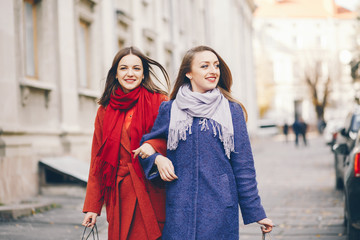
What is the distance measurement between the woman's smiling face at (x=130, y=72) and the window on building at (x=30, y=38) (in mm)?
8314

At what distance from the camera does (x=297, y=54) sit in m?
82.4

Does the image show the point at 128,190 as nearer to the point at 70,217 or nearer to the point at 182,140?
the point at 182,140

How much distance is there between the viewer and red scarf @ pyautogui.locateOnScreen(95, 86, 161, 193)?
408 cm

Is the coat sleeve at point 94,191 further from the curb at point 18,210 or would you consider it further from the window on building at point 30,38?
the window on building at point 30,38

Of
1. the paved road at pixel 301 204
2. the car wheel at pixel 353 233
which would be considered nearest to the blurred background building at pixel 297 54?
the paved road at pixel 301 204

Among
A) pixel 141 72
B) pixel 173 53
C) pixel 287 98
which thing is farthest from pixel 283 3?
pixel 141 72

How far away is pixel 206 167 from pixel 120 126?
0.75 meters

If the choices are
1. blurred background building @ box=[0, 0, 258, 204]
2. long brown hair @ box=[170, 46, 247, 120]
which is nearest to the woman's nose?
long brown hair @ box=[170, 46, 247, 120]

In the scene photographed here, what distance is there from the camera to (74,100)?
13719 millimetres

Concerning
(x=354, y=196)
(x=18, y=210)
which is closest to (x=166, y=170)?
(x=354, y=196)

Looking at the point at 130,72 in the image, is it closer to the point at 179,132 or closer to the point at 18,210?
the point at 179,132

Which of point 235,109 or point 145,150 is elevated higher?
point 235,109

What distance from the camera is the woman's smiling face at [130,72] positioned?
4.23m

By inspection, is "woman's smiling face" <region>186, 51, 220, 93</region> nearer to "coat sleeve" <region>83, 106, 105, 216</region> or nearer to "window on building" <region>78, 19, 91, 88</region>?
"coat sleeve" <region>83, 106, 105, 216</region>
